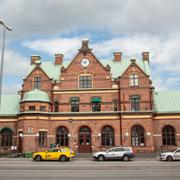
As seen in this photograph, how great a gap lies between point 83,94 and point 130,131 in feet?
32.7

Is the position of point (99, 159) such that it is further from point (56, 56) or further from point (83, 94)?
point (56, 56)

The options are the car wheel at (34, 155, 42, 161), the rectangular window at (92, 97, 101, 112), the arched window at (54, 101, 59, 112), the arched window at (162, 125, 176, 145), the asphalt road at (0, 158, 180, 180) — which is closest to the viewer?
the asphalt road at (0, 158, 180, 180)

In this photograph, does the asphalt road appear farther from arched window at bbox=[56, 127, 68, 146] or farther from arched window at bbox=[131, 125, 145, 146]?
arched window at bbox=[56, 127, 68, 146]

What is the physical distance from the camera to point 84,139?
43156 mm

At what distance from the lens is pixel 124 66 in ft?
163

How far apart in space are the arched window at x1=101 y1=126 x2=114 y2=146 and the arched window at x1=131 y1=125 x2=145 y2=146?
3.35 m

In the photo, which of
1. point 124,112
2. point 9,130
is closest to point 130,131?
point 124,112

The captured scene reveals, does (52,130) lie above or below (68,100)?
below

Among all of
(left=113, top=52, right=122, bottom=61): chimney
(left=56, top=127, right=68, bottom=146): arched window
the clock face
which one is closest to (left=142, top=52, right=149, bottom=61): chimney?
(left=113, top=52, right=122, bottom=61): chimney

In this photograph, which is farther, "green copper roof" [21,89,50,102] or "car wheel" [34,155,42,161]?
"green copper roof" [21,89,50,102]

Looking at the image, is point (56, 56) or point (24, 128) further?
point (56, 56)

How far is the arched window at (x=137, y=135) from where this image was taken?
137 feet

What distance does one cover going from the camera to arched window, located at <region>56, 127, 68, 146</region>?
143ft

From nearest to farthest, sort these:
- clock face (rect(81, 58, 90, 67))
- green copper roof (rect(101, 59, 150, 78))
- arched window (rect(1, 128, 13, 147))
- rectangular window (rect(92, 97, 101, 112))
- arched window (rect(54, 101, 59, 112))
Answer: rectangular window (rect(92, 97, 101, 112)), arched window (rect(1, 128, 13, 147)), arched window (rect(54, 101, 59, 112)), clock face (rect(81, 58, 90, 67)), green copper roof (rect(101, 59, 150, 78))
